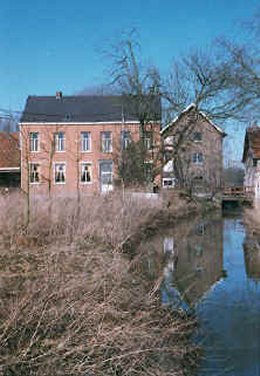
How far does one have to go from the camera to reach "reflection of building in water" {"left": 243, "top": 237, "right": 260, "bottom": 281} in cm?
1215

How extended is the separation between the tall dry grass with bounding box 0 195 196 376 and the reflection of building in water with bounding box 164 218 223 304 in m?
2.43

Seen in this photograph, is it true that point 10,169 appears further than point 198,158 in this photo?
No

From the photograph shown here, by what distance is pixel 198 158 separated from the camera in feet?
144

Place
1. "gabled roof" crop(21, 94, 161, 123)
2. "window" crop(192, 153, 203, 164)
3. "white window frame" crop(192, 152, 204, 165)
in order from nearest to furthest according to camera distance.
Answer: "gabled roof" crop(21, 94, 161, 123)
"white window frame" crop(192, 152, 204, 165)
"window" crop(192, 153, 203, 164)

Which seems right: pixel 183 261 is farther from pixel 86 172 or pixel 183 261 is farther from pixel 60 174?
pixel 60 174

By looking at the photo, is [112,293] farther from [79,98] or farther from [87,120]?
[79,98]

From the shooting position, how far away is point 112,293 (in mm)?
6332

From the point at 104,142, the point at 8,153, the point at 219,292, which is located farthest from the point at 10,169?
the point at 219,292

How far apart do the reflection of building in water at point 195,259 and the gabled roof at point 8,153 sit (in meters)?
21.0

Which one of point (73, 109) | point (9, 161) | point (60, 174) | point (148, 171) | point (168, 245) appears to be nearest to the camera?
point (168, 245)

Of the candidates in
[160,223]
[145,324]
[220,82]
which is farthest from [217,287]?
[220,82]

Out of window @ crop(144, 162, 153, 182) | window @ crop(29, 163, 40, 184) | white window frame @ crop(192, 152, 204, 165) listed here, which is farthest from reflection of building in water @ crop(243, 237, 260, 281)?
white window frame @ crop(192, 152, 204, 165)

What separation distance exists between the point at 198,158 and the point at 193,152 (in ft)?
5.72

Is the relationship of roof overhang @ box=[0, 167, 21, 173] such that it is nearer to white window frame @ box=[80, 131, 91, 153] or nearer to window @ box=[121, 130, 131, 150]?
white window frame @ box=[80, 131, 91, 153]
